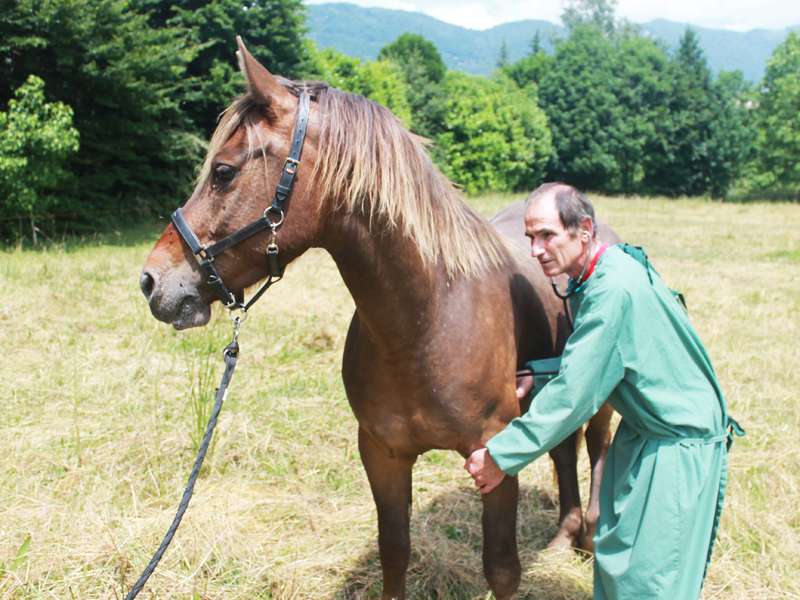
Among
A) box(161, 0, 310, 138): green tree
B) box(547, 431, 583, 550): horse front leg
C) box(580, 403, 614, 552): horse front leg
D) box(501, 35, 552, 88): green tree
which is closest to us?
box(547, 431, 583, 550): horse front leg

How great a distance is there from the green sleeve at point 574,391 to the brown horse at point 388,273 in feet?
1.06

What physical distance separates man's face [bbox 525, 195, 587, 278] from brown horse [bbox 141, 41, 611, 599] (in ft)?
0.84

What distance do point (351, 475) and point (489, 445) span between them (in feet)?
6.25

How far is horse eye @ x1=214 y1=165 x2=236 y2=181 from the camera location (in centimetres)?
162

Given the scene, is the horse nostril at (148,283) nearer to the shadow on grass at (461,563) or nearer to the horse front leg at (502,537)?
the horse front leg at (502,537)

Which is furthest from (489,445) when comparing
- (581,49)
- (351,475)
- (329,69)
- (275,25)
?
(581,49)

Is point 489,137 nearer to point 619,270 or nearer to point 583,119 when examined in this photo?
A: point 583,119

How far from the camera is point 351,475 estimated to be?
11.2ft

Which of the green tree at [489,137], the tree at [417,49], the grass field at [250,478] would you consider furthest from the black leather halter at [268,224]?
the tree at [417,49]

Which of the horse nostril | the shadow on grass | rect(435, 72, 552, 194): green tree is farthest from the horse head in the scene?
rect(435, 72, 552, 194): green tree

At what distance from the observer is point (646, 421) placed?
1.70 m

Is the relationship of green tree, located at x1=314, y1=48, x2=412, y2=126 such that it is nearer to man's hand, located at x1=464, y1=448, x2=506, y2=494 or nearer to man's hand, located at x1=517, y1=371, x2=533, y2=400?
man's hand, located at x1=517, y1=371, x2=533, y2=400

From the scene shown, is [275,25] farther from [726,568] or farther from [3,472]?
[726,568]

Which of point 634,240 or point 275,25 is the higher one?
point 275,25
